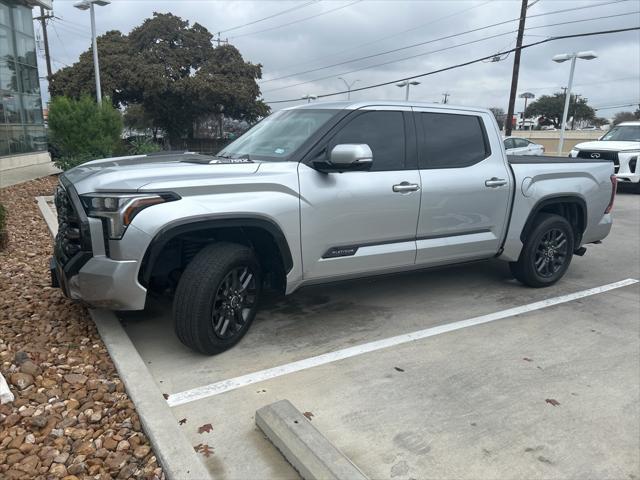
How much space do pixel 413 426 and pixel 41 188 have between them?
39.2ft

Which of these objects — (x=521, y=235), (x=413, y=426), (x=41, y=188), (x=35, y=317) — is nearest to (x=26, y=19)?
(x=41, y=188)

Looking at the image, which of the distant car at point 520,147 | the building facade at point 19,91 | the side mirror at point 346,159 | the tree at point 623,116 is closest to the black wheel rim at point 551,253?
the side mirror at point 346,159

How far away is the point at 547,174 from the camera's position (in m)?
5.20

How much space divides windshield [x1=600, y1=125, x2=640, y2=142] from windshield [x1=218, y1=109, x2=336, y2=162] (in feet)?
44.4

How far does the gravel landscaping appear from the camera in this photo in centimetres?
249

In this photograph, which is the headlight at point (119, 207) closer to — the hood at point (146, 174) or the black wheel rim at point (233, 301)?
the hood at point (146, 174)

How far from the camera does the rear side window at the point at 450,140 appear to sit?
14.8ft

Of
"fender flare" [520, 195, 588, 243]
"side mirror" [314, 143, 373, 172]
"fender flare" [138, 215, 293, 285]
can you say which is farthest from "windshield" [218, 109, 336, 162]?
"fender flare" [520, 195, 588, 243]

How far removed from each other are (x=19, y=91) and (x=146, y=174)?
1907 cm

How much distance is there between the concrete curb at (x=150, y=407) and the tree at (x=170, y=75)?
1153 inches

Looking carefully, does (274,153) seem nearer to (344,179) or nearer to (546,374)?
(344,179)

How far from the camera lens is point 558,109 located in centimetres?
8206

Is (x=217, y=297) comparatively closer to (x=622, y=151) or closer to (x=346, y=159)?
(x=346, y=159)

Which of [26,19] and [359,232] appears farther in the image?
[26,19]
